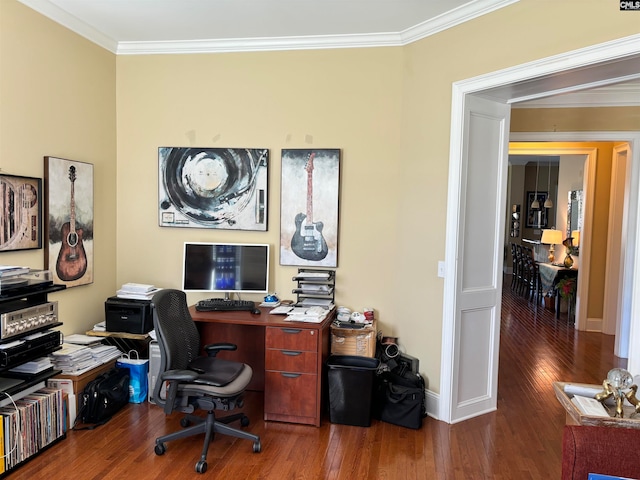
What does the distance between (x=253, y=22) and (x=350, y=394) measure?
116 inches

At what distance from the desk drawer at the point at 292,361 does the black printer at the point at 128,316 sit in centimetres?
110

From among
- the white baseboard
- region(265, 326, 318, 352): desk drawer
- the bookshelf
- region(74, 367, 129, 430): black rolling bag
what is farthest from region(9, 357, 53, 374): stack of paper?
the white baseboard

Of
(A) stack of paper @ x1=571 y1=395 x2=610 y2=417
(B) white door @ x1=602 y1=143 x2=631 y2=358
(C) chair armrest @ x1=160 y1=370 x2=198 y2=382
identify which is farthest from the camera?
(B) white door @ x1=602 y1=143 x2=631 y2=358

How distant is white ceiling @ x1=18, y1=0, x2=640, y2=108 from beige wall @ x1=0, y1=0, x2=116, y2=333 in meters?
0.17

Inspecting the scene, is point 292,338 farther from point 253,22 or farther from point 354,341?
point 253,22

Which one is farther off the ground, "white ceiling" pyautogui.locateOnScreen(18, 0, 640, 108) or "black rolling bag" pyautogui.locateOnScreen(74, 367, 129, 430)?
"white ceiling" pyautogui.locateOnScreen(18, 0, 640, 108)

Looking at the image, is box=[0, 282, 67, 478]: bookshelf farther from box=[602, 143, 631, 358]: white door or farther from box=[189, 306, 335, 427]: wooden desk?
box=[602, 143, 631, 358]: white door

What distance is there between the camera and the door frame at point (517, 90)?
95.0 inches

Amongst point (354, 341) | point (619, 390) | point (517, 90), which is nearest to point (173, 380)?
point (354, 341)

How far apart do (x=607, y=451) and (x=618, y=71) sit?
2115 mm

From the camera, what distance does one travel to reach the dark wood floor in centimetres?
271

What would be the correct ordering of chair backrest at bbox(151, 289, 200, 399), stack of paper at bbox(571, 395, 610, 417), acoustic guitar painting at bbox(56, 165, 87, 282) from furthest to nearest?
acoustic guitar painting at bbox(56, 165, 87, 282) → chair backrest at bbox(151, 289, 200, 399) → stack of paper at bbox(571, 395, 610, 417)

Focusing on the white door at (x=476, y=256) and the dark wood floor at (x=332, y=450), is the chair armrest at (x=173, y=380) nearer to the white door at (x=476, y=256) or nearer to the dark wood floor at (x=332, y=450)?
the dark wood floor at (x=332, y=450)

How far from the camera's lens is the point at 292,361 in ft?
10.8
